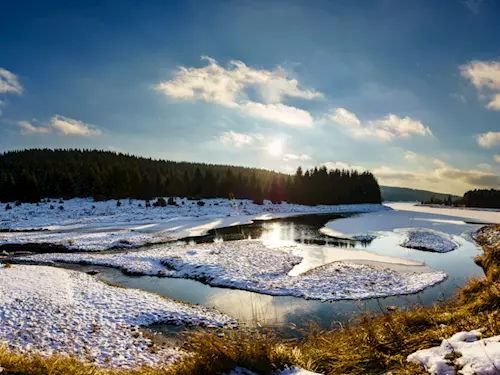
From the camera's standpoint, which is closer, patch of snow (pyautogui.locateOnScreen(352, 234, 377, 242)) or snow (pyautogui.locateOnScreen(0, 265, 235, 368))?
snow (pyautogui.locateOnScreen(0, 265, 235, 368))

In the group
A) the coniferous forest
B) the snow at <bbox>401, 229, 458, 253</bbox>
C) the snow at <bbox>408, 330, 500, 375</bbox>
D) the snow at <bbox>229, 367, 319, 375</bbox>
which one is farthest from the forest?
the snow at <bbox>229, 367, 319, 375</bbox>

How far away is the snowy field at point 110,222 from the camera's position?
27297mm

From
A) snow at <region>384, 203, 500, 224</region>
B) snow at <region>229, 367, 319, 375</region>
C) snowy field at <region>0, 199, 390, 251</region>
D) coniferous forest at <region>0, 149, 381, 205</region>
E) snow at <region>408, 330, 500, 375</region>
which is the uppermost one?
coniferous forest at <region>0, 149, 381, 205</region>

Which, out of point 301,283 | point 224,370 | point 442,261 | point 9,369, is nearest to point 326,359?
point 224,370

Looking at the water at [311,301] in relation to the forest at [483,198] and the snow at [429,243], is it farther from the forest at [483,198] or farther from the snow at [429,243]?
the forest at [483,198]

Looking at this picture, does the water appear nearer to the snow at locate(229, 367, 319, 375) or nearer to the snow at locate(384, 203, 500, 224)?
the snow at locate(229, 367, 319, 375)

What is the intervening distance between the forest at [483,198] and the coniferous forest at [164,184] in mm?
52507

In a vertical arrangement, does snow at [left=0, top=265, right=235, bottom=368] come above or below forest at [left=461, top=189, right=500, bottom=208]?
below

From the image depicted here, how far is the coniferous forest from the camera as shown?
65.7 m

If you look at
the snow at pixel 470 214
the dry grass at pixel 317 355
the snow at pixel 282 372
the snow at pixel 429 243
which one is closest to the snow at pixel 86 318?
the dry grass at pixel 317 355

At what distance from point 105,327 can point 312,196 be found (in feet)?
291

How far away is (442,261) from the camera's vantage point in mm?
20250


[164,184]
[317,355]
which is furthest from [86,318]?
[164,184]

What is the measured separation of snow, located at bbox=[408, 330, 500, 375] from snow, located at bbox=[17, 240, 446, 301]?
8.36 meters
